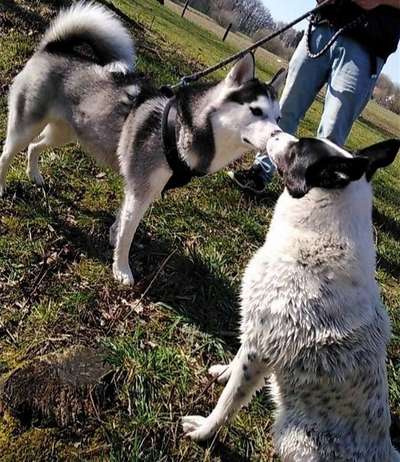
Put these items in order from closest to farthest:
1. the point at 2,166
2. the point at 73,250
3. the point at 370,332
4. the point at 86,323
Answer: the point at 370,332 < the point at 86,323 < the point at 73,250 < the point at 2,166

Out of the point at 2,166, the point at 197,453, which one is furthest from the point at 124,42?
the point at 197,453

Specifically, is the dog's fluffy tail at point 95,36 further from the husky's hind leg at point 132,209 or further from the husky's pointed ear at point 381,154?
the husky's pointed ear at point 381,154

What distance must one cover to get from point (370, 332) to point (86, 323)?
1707 millimetres

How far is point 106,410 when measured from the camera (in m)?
2.46

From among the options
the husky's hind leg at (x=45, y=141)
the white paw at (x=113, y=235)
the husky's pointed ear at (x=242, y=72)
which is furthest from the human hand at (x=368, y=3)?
the white paw at (x=113, y=235)

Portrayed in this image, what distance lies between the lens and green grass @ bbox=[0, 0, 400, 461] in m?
2.46

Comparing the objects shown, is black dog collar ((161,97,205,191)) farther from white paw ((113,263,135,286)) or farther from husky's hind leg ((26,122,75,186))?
husky's hind leg ((26,122,75,186))

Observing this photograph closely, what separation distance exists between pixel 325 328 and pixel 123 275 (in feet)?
5.46

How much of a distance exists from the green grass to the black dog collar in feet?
2.26

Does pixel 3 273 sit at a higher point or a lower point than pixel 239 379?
lower

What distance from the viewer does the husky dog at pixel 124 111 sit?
3.32m

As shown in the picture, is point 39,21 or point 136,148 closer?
point 136,148

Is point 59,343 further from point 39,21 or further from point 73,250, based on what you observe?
point 39,21

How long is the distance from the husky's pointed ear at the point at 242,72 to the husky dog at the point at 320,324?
104 cm
